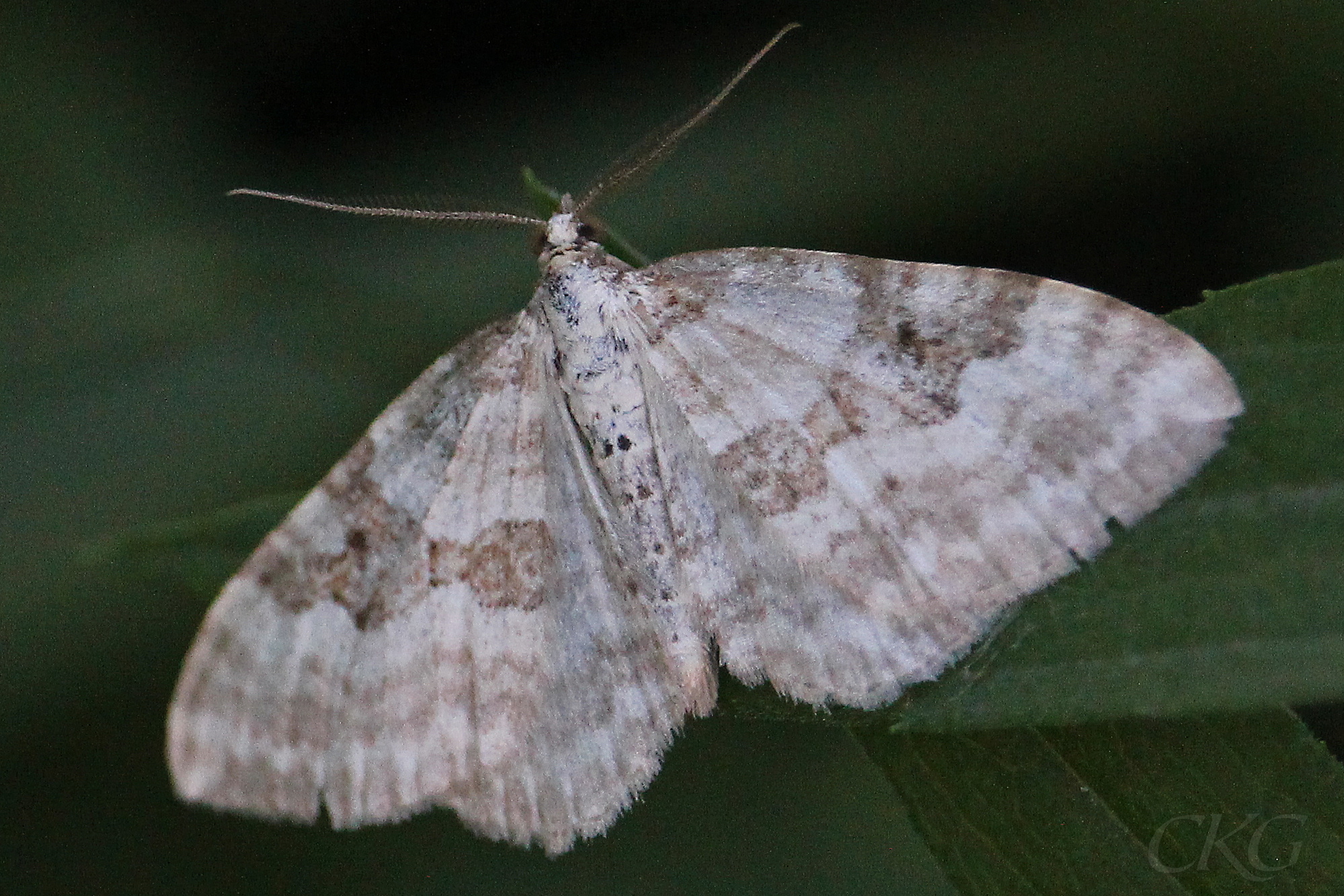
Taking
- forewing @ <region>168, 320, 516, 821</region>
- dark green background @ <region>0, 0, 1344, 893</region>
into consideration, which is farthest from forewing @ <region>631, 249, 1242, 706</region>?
dark green background @ <region>0, 0, 1344, 893</region>

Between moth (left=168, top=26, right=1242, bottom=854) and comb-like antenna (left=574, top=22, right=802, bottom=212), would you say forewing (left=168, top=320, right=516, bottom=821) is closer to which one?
moth (left=168, top=26, right=1242, bottom=854)

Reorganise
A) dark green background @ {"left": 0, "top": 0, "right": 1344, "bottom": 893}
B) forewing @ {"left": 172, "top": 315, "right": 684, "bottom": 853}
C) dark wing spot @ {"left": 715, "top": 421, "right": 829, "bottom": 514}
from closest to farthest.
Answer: forewing @ {"left": 172, "top": 315, "right": 684, "bottom": 853} < dark wing spot @ {"left": 715, "top": 421, "right": 829, "bottom": 514} < dark green background @ {"left": 0, "top": 0, "right": 1344, "bottom": 893}

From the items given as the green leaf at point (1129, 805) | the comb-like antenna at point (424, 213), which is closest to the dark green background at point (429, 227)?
the comb-like antenna at point (424, 213)

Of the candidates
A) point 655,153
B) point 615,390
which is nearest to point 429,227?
point 655,153

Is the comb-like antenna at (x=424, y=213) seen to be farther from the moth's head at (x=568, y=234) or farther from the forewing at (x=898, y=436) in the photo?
the forewing at (x=898, y=436)

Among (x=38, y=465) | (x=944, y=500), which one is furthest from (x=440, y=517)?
(x=38, y=465)

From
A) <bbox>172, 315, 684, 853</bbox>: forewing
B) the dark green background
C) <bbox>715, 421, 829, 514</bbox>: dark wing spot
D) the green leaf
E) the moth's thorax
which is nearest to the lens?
the green leaf

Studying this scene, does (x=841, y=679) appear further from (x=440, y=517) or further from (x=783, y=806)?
(x=783, y=806)
